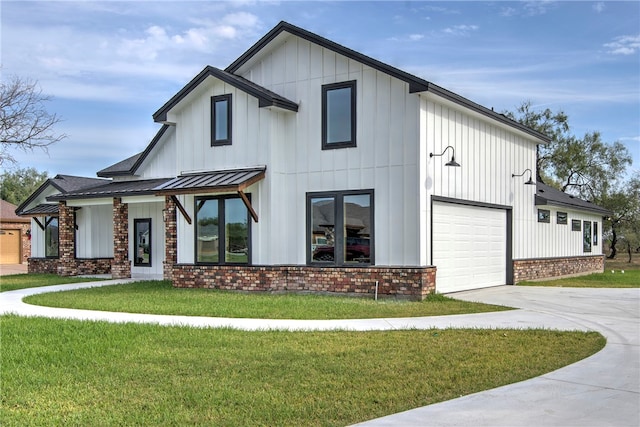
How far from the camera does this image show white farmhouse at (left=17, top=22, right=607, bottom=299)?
14789 mm

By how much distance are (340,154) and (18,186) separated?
5361cm

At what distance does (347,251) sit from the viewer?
15.4 m

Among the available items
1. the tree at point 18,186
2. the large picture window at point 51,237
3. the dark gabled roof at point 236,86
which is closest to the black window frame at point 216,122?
the dark gabled roof at point 236,86

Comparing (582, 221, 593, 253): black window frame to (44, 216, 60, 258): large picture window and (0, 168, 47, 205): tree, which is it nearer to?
(44, 216, 60, 258): large picture window

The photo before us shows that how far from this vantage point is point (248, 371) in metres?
7.09

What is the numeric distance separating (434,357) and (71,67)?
45.9 ft

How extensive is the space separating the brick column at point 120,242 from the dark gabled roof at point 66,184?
3.98 m

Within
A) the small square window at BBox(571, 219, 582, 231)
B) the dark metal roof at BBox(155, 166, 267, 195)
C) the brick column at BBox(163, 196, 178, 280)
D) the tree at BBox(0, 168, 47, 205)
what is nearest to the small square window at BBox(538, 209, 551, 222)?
the small square window at BBox(571, 219, 582, 231)

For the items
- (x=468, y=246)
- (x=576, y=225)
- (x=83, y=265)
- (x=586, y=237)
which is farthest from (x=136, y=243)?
A: (x=586, y=237)

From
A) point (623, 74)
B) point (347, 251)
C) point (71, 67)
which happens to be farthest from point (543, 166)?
point (71, 67)

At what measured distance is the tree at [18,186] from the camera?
57.2m

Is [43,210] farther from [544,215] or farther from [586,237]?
[586,237]

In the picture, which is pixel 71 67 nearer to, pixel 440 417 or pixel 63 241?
pixel 63 241

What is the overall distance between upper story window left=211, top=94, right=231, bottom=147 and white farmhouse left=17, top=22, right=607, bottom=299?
0.11ft
